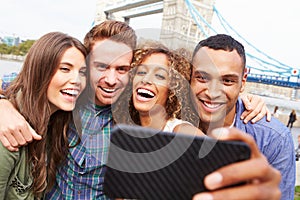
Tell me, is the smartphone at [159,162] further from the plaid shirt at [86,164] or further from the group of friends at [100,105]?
the plaid shirt at [86,164]

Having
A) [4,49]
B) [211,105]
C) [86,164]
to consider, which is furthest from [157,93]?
[4,49]

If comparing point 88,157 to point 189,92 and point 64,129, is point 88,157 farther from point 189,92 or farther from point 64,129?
point 189,92

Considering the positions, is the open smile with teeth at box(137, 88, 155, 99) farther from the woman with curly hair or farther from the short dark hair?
the short dark hair

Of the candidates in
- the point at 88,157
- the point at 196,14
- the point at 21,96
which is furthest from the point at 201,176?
the point at 196,14

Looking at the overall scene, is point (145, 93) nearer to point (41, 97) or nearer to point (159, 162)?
point (41, 97)

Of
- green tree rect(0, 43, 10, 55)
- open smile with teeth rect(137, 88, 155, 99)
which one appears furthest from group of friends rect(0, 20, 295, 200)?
green tree rect(0, 43, 10, 55)

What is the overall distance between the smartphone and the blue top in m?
0.64

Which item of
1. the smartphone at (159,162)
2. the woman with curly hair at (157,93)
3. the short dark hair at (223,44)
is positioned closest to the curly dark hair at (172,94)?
the woman with curly hair at (157,93)

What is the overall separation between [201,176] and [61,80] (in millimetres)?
645

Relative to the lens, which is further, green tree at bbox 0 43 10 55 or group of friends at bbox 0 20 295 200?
green tree at bbox 0 43 10 55

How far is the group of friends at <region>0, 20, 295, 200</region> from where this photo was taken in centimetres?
90

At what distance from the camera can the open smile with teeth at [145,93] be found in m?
0.90

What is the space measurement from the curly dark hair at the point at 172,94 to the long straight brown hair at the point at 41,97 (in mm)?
189

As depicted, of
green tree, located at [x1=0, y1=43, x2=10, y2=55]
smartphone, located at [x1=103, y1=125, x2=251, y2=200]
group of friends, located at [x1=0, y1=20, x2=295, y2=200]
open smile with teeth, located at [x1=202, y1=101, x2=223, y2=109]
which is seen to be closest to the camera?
smartphone, located at [x1=103, y1=125, x2=251, y2=200]
